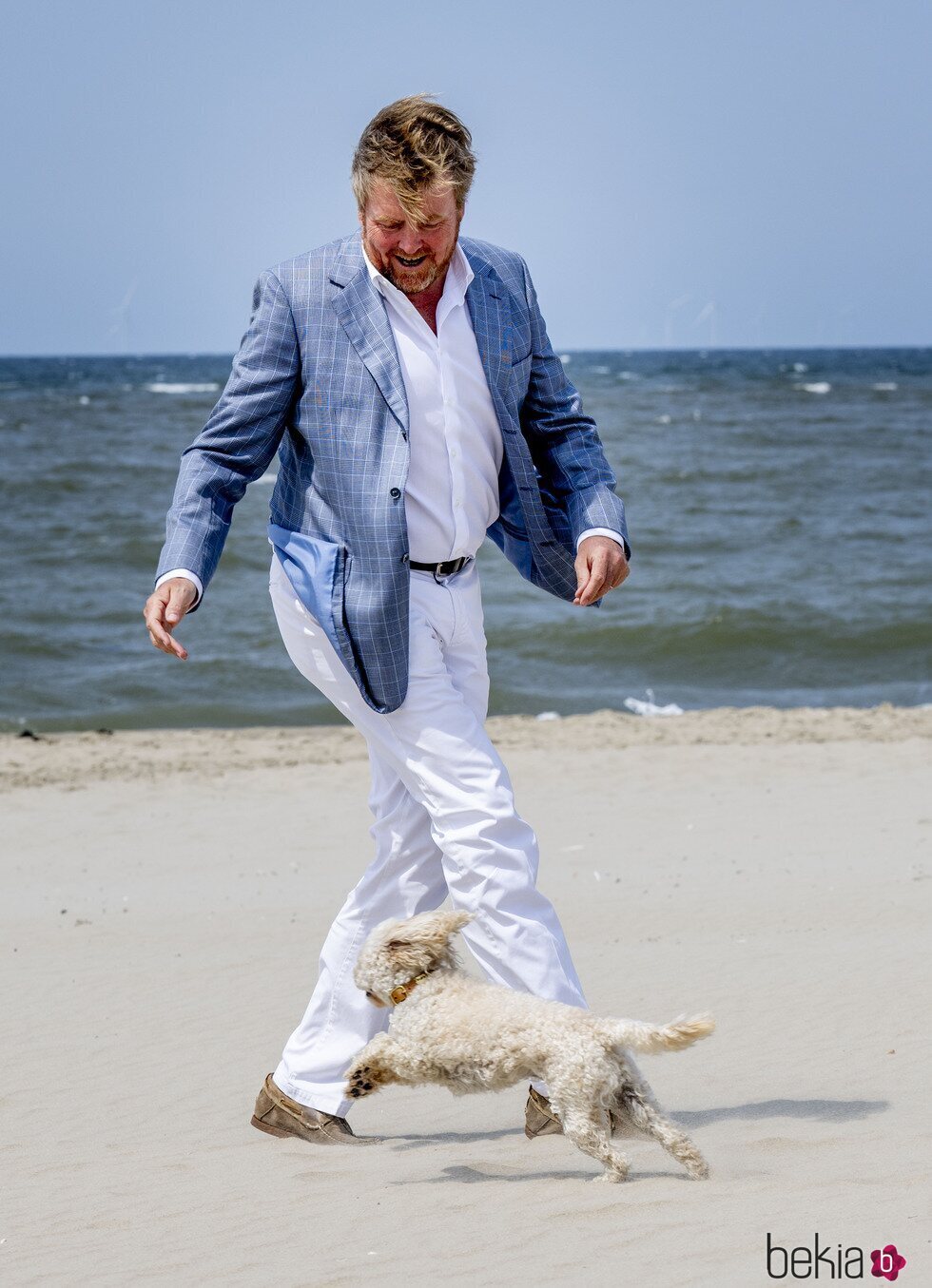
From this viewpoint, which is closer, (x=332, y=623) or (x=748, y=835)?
(x=332, y=623)

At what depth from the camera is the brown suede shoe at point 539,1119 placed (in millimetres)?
3541

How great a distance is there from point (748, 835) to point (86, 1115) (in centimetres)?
402

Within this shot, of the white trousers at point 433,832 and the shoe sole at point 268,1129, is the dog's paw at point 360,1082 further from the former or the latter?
the shoe sole at point 268,1129

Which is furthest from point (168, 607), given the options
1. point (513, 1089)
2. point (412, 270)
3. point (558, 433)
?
point (513, 1089)

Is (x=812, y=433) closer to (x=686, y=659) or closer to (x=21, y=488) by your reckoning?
(x=21, y=488)

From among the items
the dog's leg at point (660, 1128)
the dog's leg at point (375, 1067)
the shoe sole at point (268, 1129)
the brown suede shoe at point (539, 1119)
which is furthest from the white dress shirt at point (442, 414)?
the shoe sole at point (268, 1129)

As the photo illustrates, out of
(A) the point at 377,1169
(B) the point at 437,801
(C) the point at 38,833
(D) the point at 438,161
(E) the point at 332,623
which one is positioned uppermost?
(D) the point at 438,161

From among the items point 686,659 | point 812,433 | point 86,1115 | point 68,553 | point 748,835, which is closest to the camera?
point 86,1115

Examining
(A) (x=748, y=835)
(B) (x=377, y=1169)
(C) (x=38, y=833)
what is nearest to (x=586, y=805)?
(A) (x=748, y=835)

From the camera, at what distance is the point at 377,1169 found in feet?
11.6

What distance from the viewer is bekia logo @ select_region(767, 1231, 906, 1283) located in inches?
105

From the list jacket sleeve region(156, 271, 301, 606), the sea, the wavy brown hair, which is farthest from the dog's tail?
the sea

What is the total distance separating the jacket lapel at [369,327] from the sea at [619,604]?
8.32 m

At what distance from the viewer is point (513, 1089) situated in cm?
435
